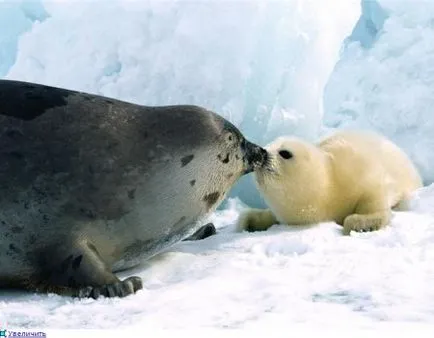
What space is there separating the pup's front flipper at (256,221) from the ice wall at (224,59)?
2.97m

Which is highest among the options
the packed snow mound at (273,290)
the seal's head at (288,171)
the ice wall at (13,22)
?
the ice wall at (13,22)

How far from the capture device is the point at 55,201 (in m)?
2.34

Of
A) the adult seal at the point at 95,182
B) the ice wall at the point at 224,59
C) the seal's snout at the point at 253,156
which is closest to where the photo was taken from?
the adult seal at the point at 95,182

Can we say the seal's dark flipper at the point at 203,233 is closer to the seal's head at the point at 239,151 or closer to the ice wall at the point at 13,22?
the seal's head at the point at 239,151

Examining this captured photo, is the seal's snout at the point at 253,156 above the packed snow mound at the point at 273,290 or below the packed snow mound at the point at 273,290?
above

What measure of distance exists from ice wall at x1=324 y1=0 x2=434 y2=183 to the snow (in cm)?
2

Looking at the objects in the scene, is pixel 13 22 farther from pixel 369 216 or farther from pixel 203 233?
pixel 369 216

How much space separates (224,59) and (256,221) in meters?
3.80

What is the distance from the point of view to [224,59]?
720 cm

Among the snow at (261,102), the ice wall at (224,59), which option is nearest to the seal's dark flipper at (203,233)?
the snow at (261,102)

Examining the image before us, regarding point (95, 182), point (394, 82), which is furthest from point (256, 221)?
point (394, 82)

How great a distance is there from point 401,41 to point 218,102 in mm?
2598

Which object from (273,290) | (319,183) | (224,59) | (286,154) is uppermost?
(224,59)

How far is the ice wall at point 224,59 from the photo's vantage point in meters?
7.02
